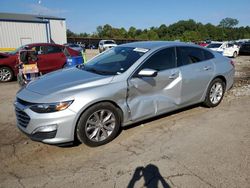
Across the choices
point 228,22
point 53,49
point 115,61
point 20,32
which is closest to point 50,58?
point 53,49

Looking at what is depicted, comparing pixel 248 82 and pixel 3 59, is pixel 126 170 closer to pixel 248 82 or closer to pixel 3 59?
pixel 248 82

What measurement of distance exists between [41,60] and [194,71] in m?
7.26

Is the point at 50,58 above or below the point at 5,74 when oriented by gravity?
above

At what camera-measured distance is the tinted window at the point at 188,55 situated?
17.1ft

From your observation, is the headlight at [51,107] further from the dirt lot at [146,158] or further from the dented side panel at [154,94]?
the dented side panel at [154,94]

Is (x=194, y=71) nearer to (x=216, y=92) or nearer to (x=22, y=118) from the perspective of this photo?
(x=216, y=92)

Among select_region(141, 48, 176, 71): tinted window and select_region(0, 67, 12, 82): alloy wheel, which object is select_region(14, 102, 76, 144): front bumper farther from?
select_region(0, 67, 12, 82): alloy wheel

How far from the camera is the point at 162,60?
4.92 m

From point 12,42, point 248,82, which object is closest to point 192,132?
point 248,82

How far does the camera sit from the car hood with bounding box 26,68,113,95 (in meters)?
3.93

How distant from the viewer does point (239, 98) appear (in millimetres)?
7129

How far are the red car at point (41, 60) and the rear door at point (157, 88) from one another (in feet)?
22.9

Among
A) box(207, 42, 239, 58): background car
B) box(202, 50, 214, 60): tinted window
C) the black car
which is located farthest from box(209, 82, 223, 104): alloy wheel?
the black car

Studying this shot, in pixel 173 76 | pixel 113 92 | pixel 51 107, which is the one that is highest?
pixel 173 76
